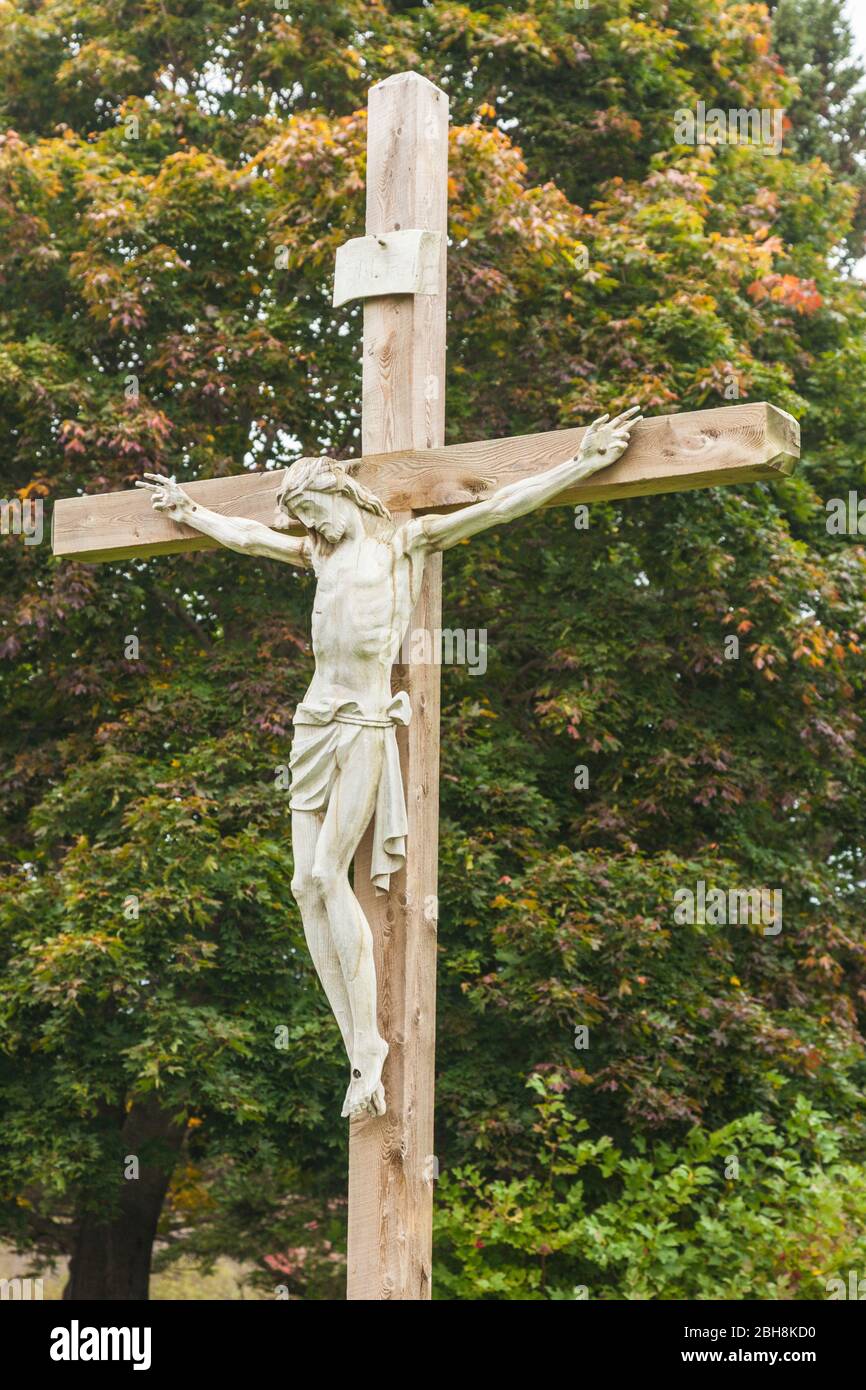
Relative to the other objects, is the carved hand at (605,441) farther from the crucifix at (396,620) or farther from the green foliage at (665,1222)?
the green foliage at (665,1222)

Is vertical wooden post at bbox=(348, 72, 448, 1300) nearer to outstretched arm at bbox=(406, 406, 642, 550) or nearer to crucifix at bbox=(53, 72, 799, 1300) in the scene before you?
crucifix at bbox=(53, 72, 799, 1300)

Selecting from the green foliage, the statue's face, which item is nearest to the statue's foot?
the statue's face

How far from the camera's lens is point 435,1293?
29.3ft

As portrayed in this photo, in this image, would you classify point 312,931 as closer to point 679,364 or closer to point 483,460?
point 483,460

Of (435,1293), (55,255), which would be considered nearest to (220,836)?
(435,1293)

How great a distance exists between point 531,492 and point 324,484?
55 centimetres

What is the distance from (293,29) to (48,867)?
494 centimetres

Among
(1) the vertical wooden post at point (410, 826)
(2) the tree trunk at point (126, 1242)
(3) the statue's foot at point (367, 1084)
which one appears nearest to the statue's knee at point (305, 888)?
(1) the vertical wooden post at point (410, 826)

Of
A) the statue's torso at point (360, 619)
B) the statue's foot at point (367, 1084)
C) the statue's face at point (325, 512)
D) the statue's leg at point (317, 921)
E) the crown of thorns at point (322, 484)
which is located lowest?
the statue's foot at point (367, 1084)

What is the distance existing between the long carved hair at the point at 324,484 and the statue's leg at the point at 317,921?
0.84 metres

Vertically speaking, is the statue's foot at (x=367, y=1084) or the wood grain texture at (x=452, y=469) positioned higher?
the wood grain texture at (x=452, y=469)

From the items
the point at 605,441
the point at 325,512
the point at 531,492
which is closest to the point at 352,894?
the point at 325,512

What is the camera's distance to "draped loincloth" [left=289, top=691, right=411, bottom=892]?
483cm

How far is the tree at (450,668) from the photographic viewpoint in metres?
9.17
